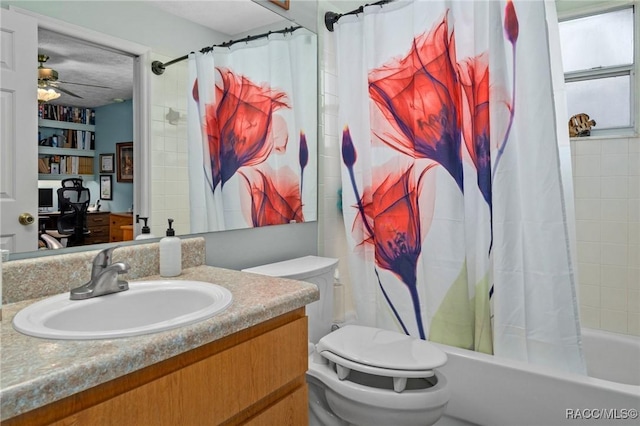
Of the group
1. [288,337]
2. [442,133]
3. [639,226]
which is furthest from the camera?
[639,226]

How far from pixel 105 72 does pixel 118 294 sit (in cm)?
67

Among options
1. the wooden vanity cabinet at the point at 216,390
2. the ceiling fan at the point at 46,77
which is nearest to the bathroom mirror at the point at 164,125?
the ceiling fan at the point at 46,77

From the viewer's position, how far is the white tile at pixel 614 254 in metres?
2.18

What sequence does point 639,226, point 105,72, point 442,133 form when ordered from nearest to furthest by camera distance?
point 105,72
point 442,133
point 639,226

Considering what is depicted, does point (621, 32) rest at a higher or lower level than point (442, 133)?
higher

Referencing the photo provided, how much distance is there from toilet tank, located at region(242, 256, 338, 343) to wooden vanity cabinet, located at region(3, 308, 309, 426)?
63 centimetres

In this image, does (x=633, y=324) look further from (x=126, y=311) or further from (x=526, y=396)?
(x=126, y=311)

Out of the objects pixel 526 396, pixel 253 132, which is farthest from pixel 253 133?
pixel 526 396

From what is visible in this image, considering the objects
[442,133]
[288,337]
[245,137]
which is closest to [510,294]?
[442,133]

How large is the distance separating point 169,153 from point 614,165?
2.21m

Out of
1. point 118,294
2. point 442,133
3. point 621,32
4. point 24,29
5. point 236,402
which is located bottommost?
point 236,402

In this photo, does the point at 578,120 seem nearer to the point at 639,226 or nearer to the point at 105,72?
the point at 639,226

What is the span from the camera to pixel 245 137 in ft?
5.98

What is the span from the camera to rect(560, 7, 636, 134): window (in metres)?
2.25
